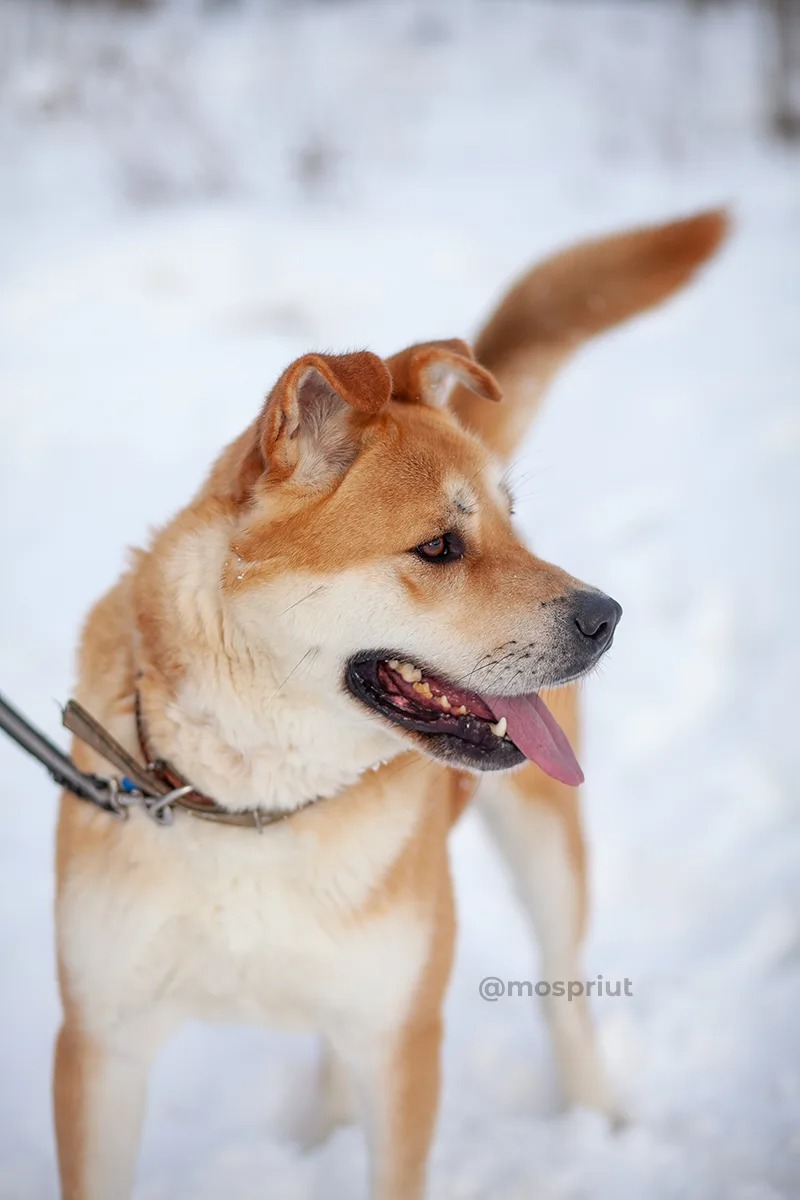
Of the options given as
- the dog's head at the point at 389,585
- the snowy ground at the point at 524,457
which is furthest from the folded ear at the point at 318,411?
the snowy ground at the point at 524,457

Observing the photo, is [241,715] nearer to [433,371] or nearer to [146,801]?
[146,801]

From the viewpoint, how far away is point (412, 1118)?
1973 millimetres

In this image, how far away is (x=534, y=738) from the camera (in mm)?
1917

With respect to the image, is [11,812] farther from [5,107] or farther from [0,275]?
[5,107]

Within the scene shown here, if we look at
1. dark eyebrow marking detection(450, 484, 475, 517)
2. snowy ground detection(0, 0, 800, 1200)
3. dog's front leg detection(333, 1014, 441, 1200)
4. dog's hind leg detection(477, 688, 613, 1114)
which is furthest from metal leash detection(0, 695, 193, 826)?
snowy ground detection(0, 0, 800, 1200)

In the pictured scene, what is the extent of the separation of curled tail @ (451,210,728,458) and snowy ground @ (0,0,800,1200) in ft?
5.34

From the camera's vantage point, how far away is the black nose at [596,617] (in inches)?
72.1

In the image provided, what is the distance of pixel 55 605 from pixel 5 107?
5.80 meters

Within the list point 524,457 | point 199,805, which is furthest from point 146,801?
point 524,457

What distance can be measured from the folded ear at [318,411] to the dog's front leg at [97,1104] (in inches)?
42.1

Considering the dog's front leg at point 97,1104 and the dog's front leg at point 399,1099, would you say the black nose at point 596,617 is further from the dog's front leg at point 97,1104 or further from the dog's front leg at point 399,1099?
the dog's front leg at point 97,1104

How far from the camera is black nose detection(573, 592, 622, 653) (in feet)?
6.01

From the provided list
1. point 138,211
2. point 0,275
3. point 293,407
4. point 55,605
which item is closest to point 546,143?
point 138,211

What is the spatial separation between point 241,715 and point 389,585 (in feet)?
1.12
